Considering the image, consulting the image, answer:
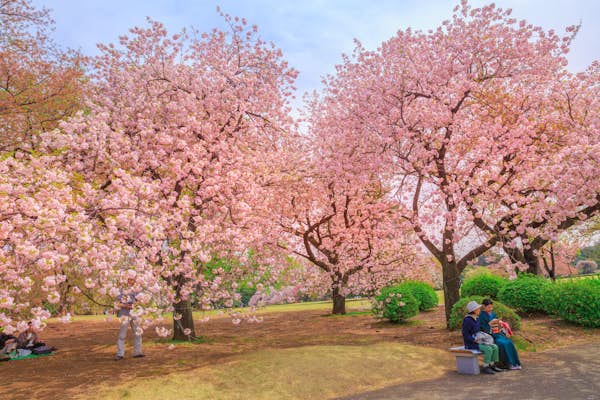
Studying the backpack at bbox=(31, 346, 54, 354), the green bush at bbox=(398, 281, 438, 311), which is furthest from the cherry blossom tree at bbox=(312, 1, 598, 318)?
the backpack at bbox=(31, 346, 54, 354)

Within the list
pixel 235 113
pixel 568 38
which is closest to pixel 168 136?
pixel 235 113

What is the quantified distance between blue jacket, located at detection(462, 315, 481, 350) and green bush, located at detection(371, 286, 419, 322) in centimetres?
786

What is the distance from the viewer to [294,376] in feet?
29.8

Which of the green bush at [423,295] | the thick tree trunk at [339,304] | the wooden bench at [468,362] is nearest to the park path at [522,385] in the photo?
the wooden bench at [468,362]

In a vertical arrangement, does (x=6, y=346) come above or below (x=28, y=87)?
below

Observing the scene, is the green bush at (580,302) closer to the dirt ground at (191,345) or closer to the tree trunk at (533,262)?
the dirt ground at (191,345)

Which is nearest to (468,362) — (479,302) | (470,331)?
(470,331)

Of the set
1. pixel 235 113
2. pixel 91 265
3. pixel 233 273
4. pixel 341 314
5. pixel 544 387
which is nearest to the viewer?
pixel 91 265

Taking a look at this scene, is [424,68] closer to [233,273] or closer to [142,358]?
[233,273]

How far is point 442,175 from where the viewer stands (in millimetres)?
13773

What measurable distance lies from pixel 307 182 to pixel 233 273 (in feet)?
27.5

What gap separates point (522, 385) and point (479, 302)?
17.2 feet

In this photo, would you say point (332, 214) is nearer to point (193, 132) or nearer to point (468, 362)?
point (193, 132)

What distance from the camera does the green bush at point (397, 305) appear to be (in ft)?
57.0
